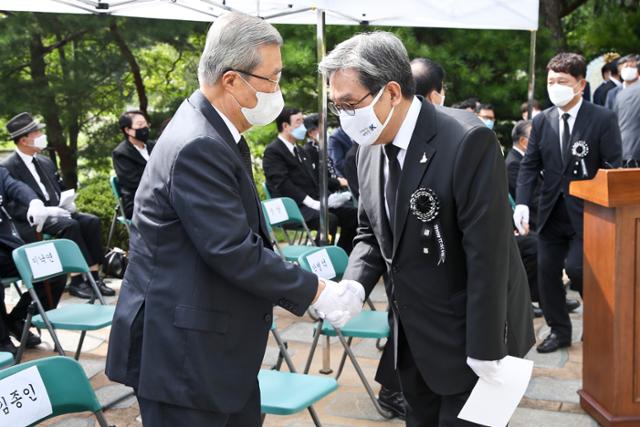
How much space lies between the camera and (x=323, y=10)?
18.8ft

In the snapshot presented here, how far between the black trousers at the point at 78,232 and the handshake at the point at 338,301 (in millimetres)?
4503

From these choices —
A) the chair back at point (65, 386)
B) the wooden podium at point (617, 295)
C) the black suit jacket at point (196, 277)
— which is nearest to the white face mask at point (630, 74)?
the wooden podium at point (617, 295)

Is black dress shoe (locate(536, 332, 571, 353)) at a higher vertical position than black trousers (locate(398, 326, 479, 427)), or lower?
lower

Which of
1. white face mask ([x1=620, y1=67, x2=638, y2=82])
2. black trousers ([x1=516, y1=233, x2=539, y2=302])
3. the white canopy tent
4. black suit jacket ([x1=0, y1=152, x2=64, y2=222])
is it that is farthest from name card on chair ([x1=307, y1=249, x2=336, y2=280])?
white face mask ([x1=620, y1=67, x2=638, y2=82])

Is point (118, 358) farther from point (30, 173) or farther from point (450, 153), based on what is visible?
point (30, 173)

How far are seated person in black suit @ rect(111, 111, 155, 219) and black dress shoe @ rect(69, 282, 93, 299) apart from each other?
0.86 m

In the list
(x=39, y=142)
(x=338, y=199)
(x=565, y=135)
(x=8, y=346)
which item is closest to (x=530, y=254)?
(x=565, y=135)

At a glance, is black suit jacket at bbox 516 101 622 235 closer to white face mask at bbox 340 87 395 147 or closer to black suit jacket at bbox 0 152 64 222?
white face mask at bbox 340 87 395 147

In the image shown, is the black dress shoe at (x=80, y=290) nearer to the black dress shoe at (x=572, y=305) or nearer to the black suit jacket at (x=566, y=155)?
the black suit jacket at (x=566, y=155)

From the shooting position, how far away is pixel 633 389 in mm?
3738

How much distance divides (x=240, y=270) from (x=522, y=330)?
99cm

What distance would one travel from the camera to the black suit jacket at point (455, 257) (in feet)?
7.14

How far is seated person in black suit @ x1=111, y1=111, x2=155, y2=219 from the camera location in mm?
7316

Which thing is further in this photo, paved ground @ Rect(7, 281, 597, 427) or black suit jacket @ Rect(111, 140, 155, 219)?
black suit jacket @ Rect(111, 140, 155, 219)
